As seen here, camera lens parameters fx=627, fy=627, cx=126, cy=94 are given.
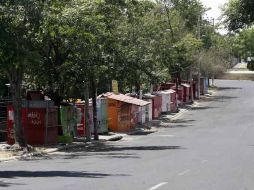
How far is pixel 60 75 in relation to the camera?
92.1ft

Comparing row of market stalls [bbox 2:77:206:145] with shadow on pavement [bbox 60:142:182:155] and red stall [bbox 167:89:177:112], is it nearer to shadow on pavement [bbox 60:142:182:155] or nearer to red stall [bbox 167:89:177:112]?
red stall [bbox 167:89:177:112]

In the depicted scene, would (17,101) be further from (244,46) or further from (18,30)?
(244,46)

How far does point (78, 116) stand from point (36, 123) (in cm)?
489

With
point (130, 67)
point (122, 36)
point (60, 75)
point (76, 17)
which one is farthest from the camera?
point (122, 36)

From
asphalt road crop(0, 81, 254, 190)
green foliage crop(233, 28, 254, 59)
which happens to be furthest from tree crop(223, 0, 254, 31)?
green foliage crop(233, 28, 254, 59)

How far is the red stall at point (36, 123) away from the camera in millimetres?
28203

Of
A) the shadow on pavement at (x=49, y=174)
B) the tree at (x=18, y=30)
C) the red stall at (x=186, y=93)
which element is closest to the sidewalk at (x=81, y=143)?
the tree at (x=18, y=30)

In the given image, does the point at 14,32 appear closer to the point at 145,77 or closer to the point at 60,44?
the point at 60,44

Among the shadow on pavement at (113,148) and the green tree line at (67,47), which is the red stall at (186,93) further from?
the shadow on pavement at (113,148)

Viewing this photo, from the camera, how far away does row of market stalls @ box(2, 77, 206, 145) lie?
28344 millimetres

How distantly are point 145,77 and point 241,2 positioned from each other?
85.7ft

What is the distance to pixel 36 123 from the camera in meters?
28.4

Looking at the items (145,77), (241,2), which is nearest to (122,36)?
(145,77)

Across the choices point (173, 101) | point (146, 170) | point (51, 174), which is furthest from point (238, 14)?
point (173, 101)
